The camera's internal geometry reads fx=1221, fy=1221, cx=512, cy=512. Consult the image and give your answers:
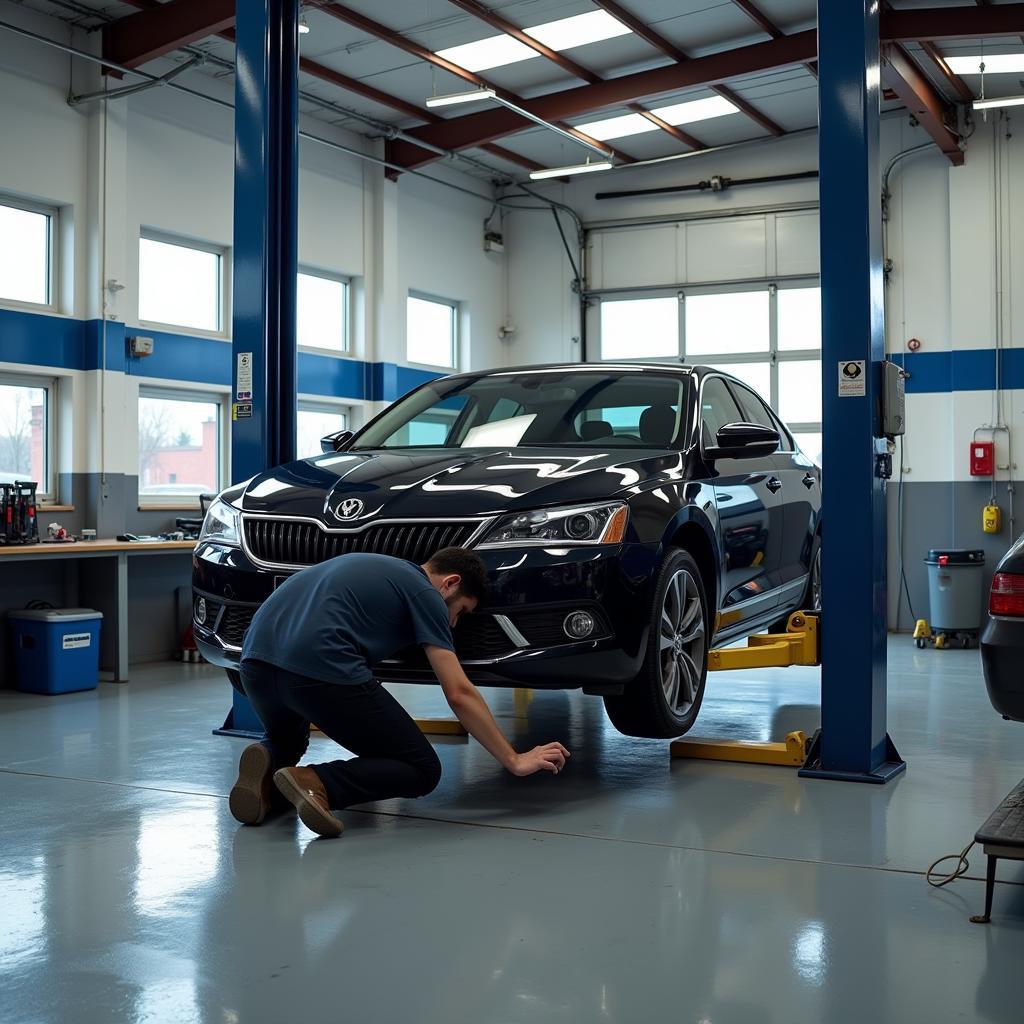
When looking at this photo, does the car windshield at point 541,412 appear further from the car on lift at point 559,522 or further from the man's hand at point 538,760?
the man's hand at point 538,760

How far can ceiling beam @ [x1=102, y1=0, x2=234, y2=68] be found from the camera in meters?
8.77

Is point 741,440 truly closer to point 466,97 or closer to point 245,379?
point 245,379

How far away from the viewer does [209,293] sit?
1071cm

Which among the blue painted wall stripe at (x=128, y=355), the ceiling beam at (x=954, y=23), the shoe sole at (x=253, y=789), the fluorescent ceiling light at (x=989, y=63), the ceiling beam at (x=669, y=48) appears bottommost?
the shoe sole at (x=253, y=789)

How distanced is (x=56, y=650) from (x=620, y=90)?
22.9 feet

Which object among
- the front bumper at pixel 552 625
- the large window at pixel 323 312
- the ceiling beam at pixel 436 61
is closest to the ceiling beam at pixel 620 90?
the ceiling beam at pixel 436 61

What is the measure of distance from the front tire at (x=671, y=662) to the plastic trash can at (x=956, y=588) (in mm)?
6664

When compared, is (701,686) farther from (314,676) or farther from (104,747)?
(104,747)

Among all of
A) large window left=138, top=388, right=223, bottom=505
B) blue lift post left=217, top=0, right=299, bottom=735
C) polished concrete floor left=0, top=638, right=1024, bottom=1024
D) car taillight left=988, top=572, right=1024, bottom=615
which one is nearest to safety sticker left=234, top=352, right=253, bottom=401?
blue lift post left=217, top=0, right=299, bottom=735

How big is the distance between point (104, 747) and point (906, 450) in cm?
886

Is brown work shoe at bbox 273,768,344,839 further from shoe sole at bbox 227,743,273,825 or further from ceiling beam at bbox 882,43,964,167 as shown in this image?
ceiling beam at bbox 882,43,964,167

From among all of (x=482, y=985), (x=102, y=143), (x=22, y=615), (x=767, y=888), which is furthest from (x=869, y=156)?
(x=102, y=143)

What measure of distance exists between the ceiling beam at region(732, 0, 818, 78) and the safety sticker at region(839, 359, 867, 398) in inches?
221

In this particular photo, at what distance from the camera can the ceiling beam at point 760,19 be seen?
9.63 metres
